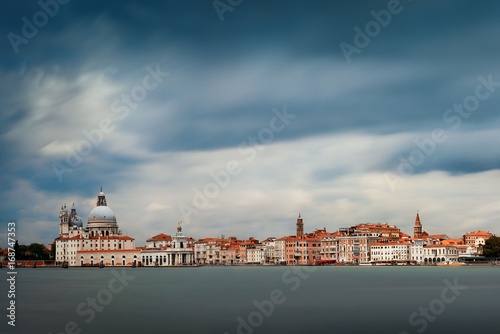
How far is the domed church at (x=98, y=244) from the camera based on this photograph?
11325 cm

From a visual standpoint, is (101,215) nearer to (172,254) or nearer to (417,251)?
(172,254)

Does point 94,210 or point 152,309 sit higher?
point 94,210

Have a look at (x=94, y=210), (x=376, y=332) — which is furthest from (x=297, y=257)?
(x=376, y=332)

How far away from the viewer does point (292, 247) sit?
119 meters

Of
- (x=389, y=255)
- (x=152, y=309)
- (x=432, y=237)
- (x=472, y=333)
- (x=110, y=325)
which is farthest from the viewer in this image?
(x=432, y=237)

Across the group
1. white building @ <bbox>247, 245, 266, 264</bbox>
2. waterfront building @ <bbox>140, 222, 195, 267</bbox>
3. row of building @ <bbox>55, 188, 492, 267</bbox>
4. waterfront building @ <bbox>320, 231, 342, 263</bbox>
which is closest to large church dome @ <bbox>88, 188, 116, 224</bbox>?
row of building @ <bbox>55, 188, 492, 267</bbox>

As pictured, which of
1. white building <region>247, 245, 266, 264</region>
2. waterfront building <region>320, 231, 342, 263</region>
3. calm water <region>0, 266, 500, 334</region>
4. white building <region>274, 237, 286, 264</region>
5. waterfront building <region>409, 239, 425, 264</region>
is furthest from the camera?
white building <region>247, 245, 266, 264</region>

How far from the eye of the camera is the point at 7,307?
28891 millimetres

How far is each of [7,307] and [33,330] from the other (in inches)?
321

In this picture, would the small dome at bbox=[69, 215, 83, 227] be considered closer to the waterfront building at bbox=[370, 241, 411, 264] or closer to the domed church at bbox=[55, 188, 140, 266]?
the domed church at bbox=[55, 188, 140, 266]

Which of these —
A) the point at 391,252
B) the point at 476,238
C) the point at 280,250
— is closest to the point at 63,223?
the point at 280,250

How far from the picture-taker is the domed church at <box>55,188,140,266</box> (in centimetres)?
11325

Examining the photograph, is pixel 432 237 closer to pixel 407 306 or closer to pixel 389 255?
pixel 389 255

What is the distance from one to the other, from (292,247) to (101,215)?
30.6 metres
